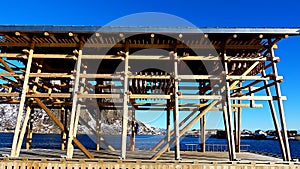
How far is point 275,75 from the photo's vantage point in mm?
14555

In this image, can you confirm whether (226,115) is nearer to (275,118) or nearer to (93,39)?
(275,118)

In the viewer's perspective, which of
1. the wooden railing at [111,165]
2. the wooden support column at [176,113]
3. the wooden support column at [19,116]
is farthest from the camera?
the wooden support column at [19,116]

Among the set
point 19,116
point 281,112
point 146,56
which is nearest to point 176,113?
point 146,56

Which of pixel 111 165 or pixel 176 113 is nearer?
pixel 111 165

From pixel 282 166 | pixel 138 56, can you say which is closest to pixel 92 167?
pixel 138 56

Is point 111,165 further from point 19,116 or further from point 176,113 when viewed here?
point 19,116

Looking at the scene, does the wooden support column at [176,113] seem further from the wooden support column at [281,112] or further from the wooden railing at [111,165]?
the wooden support column at [281,112]

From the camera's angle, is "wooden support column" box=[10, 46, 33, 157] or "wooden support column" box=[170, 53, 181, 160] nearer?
"wooden support column" box=[170, 53, 181, 160]

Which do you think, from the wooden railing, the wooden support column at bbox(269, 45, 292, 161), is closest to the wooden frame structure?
the wooden support column at bbox(269, 45, 292, 161)

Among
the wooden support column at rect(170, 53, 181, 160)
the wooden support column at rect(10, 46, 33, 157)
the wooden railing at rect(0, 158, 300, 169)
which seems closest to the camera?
the wooden railing at rect(0, 158, 300, 169)

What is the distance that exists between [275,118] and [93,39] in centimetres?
1168

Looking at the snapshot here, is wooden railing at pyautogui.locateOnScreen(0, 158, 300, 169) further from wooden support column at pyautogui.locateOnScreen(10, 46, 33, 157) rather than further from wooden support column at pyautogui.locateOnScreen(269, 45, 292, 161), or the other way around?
wooden support column at pyautogui.locateOnScreen(269, 45, 292, 161)

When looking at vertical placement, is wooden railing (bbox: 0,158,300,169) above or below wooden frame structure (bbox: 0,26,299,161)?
below

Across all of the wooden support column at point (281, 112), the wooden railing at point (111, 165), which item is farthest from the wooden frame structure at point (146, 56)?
the wooden railing at point (111, 165)
